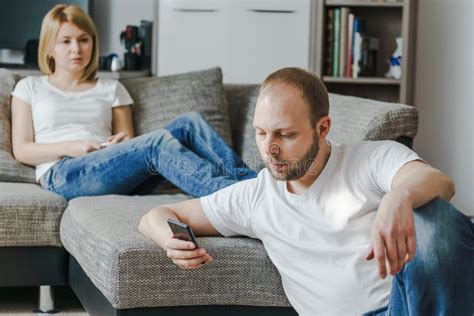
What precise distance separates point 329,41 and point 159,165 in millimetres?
2148

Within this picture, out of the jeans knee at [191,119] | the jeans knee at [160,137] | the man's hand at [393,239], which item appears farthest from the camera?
the jeans knee at [191,119]

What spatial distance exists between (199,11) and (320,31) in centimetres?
62

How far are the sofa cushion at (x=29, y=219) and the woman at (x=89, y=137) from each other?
0.13 m

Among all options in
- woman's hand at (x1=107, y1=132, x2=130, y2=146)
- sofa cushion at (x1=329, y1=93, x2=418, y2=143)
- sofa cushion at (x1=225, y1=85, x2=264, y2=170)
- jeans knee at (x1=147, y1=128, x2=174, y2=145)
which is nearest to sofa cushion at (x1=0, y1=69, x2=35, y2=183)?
woman's hand at (x1=107, y1=132, x2=130, y2=146)

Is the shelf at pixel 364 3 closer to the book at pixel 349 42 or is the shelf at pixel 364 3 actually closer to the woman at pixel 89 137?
the book at pixel 349 42

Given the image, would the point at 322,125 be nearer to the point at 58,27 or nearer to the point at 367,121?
the point at 367,121

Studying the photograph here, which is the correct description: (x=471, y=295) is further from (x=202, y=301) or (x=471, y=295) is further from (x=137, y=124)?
(x=137, y=124)

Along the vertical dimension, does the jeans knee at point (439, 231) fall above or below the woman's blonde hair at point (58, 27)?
below

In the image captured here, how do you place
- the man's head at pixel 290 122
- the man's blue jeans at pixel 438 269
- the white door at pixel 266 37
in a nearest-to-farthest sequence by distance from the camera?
1. the man's blue jeans at pixel 438 269
2. the man's head at pixel 290 122
3. the white door at pixel 266 37

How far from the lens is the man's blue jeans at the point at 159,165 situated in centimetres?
286

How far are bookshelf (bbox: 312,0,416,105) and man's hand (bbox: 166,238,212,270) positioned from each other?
300 centimetres

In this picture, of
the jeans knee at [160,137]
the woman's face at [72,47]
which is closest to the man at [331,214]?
the jeans knee at [160,137]

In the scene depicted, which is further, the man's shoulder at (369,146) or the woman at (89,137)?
the woman at (89,137)

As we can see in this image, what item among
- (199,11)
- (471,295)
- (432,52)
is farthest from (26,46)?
(471,295)
